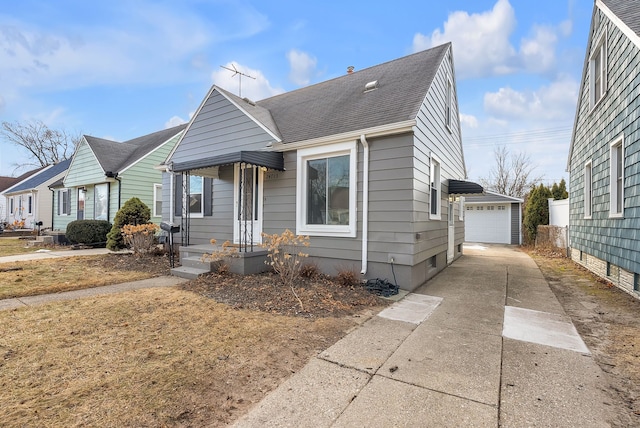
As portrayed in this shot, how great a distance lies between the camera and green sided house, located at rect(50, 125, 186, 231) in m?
13.8

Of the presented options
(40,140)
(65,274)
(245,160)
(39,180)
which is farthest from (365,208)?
(40,140)

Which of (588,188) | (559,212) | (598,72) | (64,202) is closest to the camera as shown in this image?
(598,72)

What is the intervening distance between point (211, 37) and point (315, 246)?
8.33 m

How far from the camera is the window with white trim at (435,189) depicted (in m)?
7.12

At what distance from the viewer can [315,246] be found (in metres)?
6.74

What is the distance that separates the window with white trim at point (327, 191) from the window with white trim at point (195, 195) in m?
3.82

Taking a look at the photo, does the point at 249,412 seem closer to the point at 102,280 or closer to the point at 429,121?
the point at 102,280

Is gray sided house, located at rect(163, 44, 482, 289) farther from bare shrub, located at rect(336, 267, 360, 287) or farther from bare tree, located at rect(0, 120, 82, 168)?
bare tree, located at rect(0, 120, 82, 168)

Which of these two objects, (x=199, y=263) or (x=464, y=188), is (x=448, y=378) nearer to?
(x=199, y=263)

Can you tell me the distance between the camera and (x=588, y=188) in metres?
8.34

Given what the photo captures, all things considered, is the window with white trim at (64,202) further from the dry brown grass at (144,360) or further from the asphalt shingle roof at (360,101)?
the dry brown grass at (144,360)

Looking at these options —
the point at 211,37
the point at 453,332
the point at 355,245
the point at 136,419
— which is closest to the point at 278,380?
the point at 136,419

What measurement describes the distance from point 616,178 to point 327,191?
6.09 meters

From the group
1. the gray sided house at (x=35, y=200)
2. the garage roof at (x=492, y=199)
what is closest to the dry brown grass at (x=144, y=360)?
the garage roof at (x=492, y=199)
